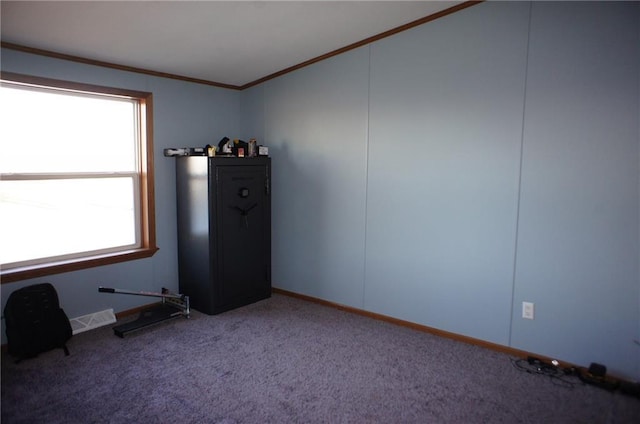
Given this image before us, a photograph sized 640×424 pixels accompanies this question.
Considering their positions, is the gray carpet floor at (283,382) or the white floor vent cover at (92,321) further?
the white floor vent cover at (92,321)

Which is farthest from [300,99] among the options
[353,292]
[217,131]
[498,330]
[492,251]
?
[498,330]

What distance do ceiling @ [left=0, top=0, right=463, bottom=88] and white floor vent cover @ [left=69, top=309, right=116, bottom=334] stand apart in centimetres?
217

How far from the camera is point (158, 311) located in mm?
3793

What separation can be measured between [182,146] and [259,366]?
7.73 feet

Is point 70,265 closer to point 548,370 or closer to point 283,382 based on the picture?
point 283,382

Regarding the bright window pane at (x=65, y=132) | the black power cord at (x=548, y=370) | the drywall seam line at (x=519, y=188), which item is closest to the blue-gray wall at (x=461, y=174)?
the drywall seam line at (x=519, y=188)

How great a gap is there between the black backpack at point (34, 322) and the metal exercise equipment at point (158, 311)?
0.35 metres

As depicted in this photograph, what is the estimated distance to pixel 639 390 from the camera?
1.90 meters

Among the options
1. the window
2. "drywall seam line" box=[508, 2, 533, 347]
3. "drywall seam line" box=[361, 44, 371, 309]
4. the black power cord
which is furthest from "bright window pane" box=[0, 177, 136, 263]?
the black power cord

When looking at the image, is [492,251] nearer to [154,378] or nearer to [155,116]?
[154,378]

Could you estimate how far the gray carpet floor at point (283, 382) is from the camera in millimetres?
2334

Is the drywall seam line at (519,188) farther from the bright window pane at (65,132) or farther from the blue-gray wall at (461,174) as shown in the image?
the bright window pane at (65,132)

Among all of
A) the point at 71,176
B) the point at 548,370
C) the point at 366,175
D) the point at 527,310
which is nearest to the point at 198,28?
the point at 71,176

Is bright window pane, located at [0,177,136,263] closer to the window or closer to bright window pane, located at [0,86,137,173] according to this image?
the window
